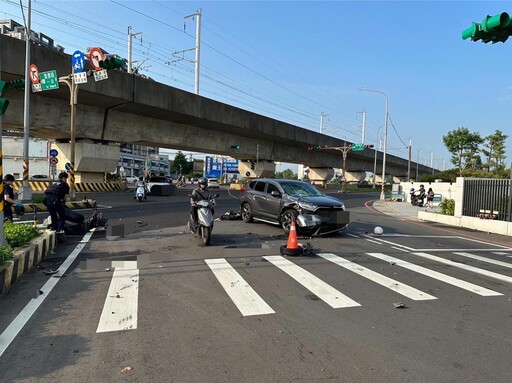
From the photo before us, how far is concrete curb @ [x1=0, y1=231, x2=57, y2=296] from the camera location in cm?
579

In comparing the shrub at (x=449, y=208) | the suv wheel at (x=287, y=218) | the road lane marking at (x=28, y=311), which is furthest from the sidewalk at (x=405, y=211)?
the road lane marking at (x=28, y=311)

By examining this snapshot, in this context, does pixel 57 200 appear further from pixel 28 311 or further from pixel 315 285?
pixel 315 285

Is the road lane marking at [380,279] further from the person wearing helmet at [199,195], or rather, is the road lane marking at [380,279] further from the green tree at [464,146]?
the green tree at [464,146]

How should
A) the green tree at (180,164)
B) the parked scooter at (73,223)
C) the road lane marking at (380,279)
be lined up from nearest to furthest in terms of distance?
the road lane marking at (380,279) < the parked scooter at (73,223) < the green tree at (180,164)

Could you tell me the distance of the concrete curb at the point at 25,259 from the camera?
5.79 meters

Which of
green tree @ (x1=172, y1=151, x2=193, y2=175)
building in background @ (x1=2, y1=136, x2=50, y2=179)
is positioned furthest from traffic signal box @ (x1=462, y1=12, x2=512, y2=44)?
green tree @ (x1=172, y1=151, x2=193, y2=175)

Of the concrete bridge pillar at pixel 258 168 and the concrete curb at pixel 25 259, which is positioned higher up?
the concrete bridge pillar at pixel 258 168

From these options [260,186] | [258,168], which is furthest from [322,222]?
[258,168]

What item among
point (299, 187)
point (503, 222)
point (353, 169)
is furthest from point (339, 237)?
point (353, 169)

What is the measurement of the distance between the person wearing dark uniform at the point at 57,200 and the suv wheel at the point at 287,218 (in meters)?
6.14

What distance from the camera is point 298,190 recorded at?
13.0 metres

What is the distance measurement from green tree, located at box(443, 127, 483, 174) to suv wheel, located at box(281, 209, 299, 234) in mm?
52636

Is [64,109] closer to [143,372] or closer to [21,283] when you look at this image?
[21,283]

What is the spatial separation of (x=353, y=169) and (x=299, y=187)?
6866 cm
